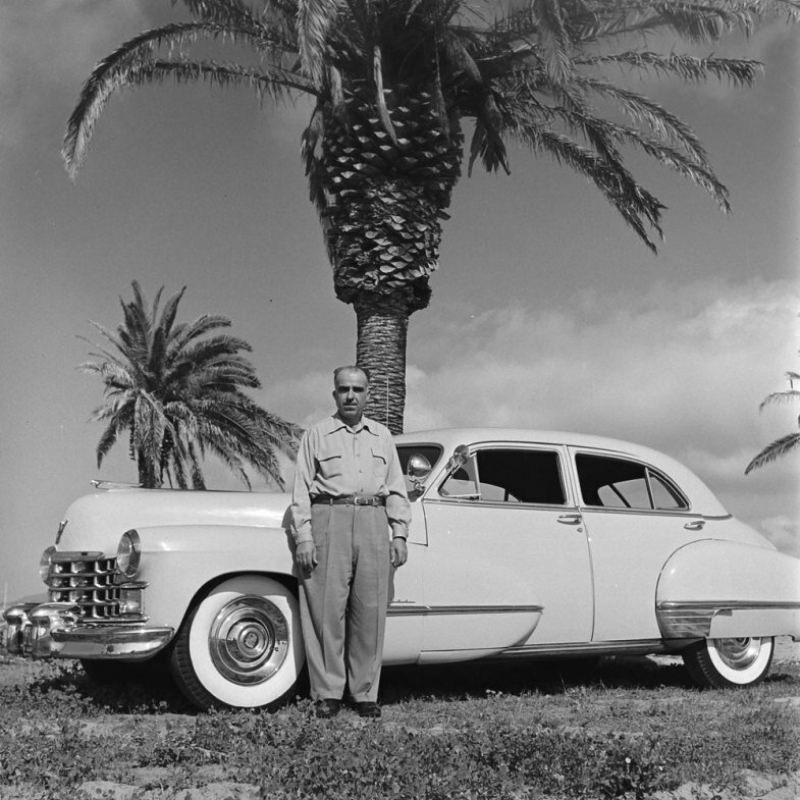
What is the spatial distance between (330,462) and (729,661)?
135 inches

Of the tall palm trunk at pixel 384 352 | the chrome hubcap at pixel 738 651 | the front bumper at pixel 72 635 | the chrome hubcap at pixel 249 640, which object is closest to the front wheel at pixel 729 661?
the chrome hubcap at pixel 738 651

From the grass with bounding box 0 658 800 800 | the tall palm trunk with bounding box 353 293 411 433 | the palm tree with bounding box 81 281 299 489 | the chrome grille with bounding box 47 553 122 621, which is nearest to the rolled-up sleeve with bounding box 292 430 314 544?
the grass with bounding box 0 658 800 800

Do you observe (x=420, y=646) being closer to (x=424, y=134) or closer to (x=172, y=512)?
(x=172, y=512)

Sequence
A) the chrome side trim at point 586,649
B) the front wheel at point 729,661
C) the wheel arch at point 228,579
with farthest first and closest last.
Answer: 1. the front wheel at point 729,661
2. the chrome side trim at point 586,649
3. the wheel arch at point 228,579

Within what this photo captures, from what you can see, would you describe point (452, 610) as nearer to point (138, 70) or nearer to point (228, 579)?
point (228, 579)

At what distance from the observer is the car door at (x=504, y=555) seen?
6523 mm

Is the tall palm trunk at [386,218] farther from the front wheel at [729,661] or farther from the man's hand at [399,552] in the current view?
the man's hand at [399,552]

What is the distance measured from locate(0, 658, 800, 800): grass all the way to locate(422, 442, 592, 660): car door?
1.45 ft

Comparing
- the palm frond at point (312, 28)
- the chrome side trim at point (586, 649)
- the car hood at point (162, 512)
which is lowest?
the chrome side trim at point (586, 649)

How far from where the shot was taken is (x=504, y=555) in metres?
6.79

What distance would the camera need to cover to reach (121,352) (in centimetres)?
2480

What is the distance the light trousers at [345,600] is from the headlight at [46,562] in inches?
70.4

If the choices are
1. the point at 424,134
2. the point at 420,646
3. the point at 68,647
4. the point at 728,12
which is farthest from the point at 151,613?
the point at 728,12

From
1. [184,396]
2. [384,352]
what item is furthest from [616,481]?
[184,396]
